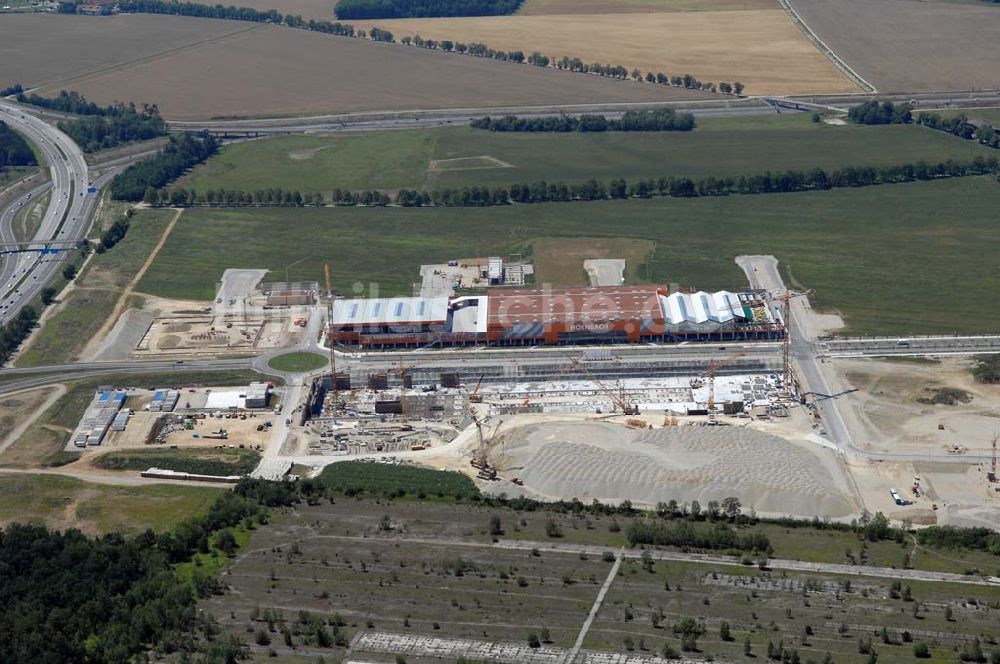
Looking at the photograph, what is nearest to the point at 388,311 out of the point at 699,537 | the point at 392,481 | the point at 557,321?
the point at 557,321

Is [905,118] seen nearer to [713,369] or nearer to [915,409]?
[713,369]

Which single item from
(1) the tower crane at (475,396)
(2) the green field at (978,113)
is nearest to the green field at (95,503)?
(1) the tower crane at (475,396)

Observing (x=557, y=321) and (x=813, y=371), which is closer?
(x=813, y=371)

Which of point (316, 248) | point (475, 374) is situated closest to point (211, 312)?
point (316, 248)

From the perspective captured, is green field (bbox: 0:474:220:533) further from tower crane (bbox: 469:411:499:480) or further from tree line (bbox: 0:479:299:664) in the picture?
tower crane (bbox: 469:411:499:480)

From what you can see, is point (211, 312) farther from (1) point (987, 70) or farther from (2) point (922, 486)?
(1) point (987, 70)

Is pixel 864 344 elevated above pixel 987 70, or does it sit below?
below

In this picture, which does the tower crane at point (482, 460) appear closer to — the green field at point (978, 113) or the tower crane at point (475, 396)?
the tower crane at point (475, 396)
